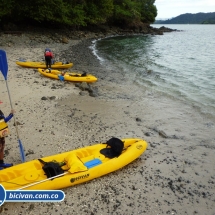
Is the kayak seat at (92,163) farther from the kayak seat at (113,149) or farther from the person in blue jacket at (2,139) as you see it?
the person in blue jacket at (2,139)

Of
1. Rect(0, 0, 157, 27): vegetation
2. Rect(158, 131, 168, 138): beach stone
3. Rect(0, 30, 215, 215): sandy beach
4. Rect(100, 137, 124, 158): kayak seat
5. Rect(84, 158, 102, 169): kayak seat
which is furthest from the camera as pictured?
Rect(0, 0, 157, 27): vegetation

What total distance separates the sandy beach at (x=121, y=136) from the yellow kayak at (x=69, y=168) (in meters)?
0.25

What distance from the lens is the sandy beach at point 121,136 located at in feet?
15.1

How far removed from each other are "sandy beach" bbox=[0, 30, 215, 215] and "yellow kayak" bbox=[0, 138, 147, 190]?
245 mm

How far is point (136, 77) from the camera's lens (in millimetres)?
15062

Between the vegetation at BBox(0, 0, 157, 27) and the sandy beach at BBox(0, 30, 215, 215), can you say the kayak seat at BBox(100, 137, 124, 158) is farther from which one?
the vegetation at BBox(0, 0, 157, 27)

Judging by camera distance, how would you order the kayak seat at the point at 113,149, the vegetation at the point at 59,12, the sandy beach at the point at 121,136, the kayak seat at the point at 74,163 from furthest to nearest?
the vegetation at the point at 59,12 < the kayak seat at the point at 113,149 < the kayak seat at the point at 74,163 < the sandy beach at the point at 121,136

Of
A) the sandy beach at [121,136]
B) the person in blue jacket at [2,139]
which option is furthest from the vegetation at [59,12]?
the person in blue jacket at [2,139]

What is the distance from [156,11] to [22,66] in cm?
6559

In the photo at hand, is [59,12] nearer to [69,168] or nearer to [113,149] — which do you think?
[113,149]

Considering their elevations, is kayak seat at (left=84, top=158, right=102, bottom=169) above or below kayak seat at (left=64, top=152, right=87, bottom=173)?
below

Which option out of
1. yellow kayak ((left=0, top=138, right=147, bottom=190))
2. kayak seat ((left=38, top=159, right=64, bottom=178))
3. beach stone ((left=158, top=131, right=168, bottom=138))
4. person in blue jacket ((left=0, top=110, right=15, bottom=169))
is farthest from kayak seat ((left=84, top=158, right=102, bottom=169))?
beach stone ((left=158, top=131, right=168, bottom=138))

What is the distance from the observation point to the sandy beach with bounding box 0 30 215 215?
461 cm

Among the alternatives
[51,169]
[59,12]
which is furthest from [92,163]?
[59,12]
